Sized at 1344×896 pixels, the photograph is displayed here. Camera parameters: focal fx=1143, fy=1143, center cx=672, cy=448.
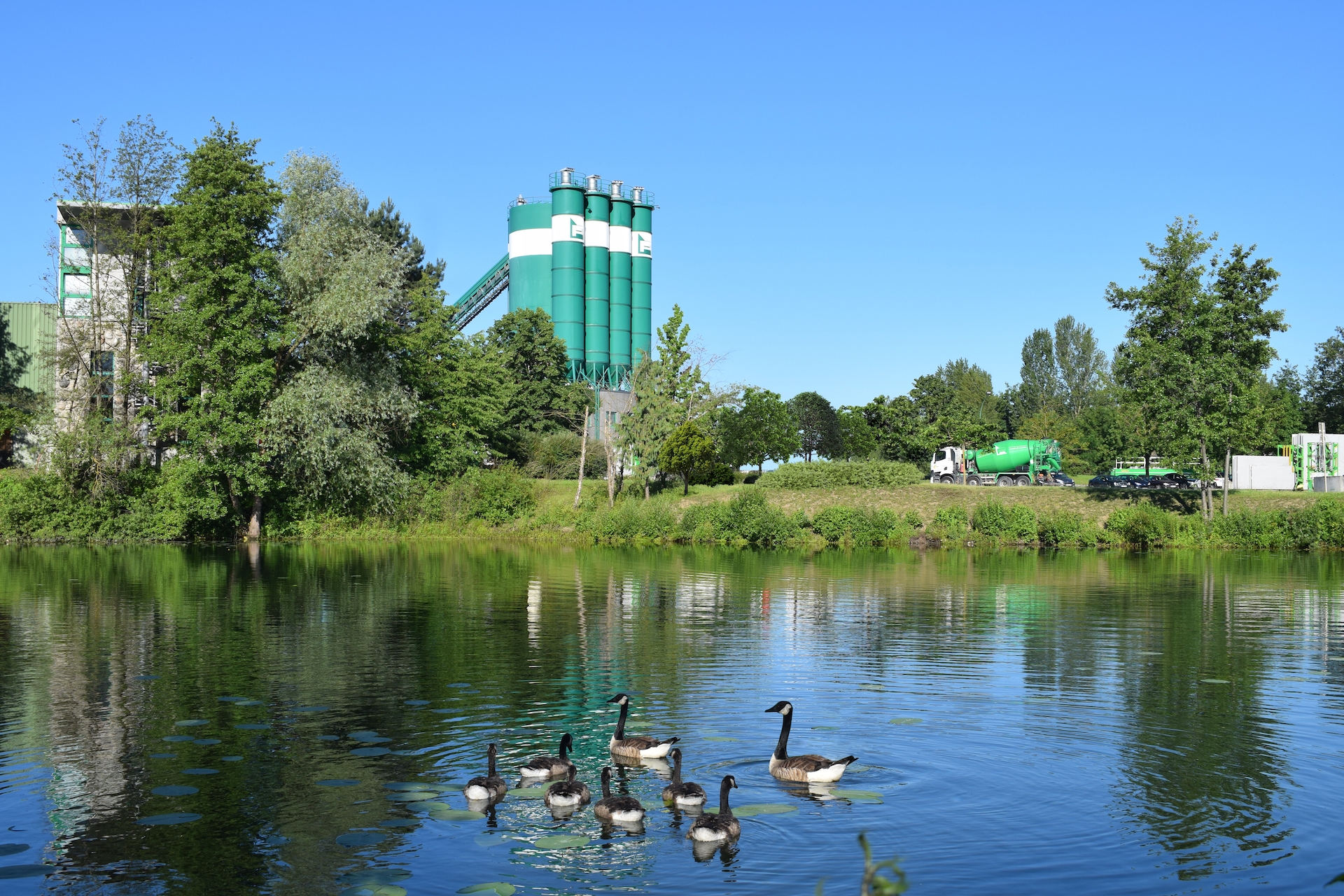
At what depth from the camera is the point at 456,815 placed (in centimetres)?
1241

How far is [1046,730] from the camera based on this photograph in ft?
53.8

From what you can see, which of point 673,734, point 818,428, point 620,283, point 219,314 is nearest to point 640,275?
point 620,283

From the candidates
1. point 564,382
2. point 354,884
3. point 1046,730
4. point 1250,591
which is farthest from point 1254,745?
point 564,382

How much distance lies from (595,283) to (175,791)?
81110 millimetres

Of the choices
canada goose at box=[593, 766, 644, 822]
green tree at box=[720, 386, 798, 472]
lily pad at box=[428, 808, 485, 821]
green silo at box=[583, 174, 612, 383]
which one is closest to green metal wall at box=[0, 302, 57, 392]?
green silo at box=[583, 174, 612, 383]

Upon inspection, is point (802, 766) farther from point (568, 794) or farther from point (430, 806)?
point (430, 806)

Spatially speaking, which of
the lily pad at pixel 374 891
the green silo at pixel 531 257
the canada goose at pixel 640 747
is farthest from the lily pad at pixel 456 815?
the green silo at pixel 531 257

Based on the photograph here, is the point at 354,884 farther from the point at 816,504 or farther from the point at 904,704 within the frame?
the point at 816,504

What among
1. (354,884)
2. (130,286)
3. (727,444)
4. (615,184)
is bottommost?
(354,884)

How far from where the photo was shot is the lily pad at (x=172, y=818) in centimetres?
1201

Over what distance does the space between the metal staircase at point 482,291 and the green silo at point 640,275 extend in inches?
426

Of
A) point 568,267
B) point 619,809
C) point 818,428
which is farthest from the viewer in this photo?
point 818,428

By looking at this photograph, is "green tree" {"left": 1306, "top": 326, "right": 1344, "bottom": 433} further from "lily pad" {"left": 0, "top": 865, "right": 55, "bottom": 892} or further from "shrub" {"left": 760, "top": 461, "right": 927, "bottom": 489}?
"lily pad" {"left": 0, "top": 865, "right": 55, "bottom": 892}

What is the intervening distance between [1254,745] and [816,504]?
52071 mm
